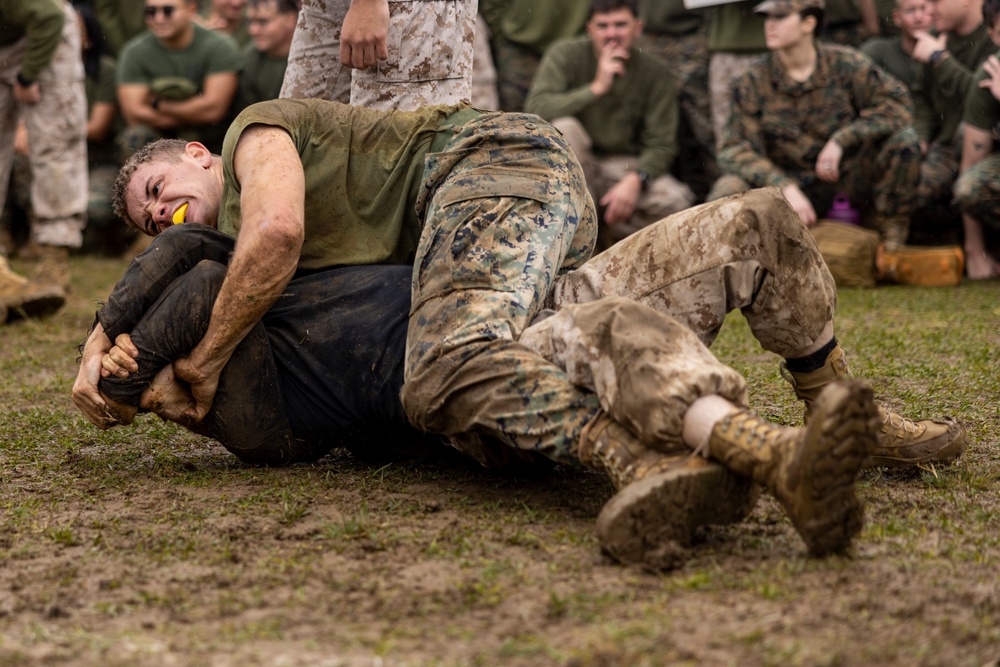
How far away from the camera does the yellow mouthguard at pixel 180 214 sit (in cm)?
323

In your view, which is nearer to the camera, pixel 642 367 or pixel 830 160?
pixel 642 367

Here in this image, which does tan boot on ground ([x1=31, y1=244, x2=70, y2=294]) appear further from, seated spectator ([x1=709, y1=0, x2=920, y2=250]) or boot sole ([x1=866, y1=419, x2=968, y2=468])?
boot sole ([x1=866, y1=419, x2=968, y2=468])

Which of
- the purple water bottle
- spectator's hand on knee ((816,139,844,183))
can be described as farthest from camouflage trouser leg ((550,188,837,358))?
the purple water bottle

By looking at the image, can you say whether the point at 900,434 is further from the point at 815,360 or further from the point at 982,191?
the point at 982,191

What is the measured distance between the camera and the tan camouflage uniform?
22.7ft

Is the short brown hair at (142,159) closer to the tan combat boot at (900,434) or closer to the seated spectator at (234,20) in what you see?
the tan combat boot at (900,434)

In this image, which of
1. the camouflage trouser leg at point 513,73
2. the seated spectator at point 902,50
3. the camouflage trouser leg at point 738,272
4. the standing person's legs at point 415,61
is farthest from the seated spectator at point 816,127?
the camouflage trouser leg at point 738,272

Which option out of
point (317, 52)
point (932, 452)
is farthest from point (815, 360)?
point (317, 52)

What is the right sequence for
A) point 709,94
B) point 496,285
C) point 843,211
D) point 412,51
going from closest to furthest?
point 496,285 → point 412,51 → point 843,211 → point 709,94

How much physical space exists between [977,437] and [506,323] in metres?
1.55

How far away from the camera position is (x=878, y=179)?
7.06 meters

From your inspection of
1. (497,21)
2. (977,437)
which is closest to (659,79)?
(497,21)

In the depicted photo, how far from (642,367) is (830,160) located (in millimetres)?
4983

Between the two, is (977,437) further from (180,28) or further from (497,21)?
(180,28)
